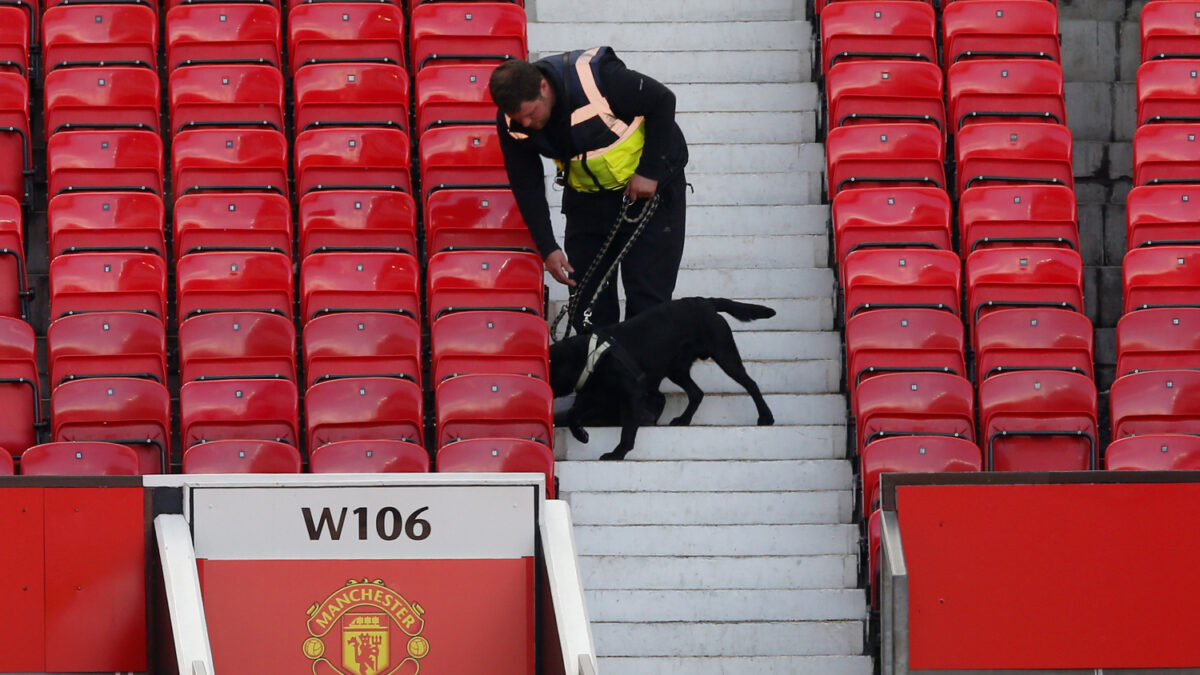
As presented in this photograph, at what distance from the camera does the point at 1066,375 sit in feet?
27.3

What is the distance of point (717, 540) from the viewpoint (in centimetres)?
798

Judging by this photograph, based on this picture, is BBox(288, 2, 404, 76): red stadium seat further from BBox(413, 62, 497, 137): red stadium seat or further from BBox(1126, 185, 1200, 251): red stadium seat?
BBox(1126, 185, 1200, 251): red stadium seat

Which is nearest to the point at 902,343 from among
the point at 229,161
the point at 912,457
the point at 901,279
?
the point at 901,279

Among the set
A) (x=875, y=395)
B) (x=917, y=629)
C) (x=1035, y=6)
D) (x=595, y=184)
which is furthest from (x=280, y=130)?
(x=917, y=629)

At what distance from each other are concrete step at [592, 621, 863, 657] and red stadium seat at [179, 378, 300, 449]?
1.53m

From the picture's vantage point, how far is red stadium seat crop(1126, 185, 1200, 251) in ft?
29.9

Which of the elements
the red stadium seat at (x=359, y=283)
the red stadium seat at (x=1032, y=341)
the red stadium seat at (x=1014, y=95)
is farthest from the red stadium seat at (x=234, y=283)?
the red stadium seat at (x=1014, y=95)

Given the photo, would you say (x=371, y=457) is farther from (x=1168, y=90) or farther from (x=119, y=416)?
(x=1168, y=90)

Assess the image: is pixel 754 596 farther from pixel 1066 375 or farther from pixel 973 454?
pixel 1066 375

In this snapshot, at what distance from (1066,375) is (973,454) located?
0.67 meters

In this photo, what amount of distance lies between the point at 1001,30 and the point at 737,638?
3.90 meters

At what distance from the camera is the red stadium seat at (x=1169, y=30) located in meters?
10.1

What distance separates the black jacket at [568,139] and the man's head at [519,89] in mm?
155

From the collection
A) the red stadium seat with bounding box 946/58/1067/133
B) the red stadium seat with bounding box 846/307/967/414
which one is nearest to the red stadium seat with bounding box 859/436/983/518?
the red stadium seat with bounding box 846/307/967/414
